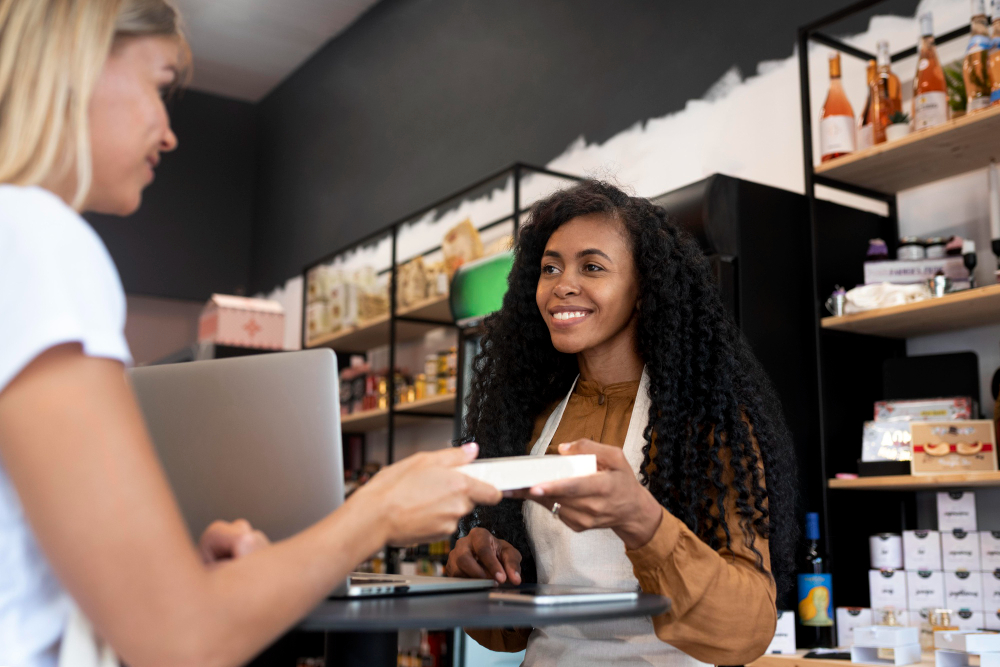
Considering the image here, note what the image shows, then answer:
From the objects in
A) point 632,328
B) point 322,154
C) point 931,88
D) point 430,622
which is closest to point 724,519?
point 632,328

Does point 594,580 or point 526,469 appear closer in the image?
point 526,469

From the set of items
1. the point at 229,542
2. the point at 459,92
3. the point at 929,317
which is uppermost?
the point at 459,92

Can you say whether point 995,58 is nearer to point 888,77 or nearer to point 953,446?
point 888,77

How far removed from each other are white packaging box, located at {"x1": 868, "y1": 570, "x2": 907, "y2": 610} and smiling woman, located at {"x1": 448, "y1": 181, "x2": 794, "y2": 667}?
81cm

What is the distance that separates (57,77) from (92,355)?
0.27 m

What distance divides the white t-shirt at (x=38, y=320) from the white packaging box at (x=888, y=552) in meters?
2.28

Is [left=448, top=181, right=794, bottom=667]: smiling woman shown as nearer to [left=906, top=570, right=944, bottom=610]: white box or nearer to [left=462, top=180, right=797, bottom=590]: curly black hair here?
[left=462, top=180, right=797, bottom=590]: curly black hair

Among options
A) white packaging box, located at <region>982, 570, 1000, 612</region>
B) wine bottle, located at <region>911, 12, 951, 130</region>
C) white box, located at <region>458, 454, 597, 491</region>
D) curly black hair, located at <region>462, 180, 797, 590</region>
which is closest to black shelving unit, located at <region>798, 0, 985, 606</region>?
wine bottle, located at <region>911, 12, 951, 130</region>

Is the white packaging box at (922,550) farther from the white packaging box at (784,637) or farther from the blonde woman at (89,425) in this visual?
the blonde woman at (89,425)

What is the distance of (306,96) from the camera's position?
23.1ft

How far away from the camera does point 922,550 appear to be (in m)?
2.47

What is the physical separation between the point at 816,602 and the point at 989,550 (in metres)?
0.46

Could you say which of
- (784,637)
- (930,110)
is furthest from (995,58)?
(784,637)

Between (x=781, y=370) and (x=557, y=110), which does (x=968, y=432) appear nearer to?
(x=781, y=370)
